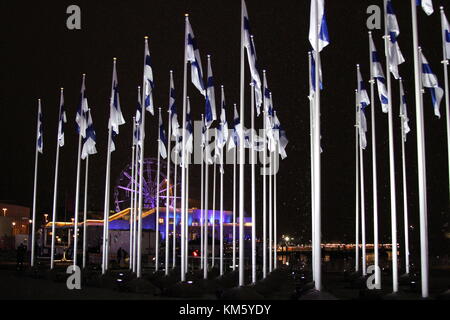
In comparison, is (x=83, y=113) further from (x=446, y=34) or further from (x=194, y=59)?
(x=446, y=34)

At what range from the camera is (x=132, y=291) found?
919 inches

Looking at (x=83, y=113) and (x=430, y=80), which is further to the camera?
(x=83, y=113)

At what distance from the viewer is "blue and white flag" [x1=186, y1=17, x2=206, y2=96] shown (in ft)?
79.9

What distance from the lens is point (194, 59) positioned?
24641mm

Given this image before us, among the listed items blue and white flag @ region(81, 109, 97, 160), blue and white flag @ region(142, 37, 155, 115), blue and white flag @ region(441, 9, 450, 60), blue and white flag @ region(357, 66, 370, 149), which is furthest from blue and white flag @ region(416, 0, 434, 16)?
blue and white flag @ region(81, 109, 97, 160)

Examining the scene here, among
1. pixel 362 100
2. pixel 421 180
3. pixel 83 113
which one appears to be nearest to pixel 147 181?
pixel 83 113

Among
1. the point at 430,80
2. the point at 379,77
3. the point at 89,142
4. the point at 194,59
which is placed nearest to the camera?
the point at 430,80

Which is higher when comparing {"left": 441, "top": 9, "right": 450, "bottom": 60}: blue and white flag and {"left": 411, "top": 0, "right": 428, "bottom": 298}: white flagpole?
{"left": 441, "top": 9, "right": 450, "bottom": 60}: blue and white flag

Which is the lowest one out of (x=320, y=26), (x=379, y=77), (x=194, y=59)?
(x=379, y=77)

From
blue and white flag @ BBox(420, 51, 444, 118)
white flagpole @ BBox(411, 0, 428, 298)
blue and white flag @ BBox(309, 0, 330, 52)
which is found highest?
blue and white flag @ BBox(309, 0, 330, 52)

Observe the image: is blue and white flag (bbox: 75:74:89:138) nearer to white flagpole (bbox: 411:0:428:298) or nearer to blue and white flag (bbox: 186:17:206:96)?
blue and white flag (bbox: 186:17:206:96)
